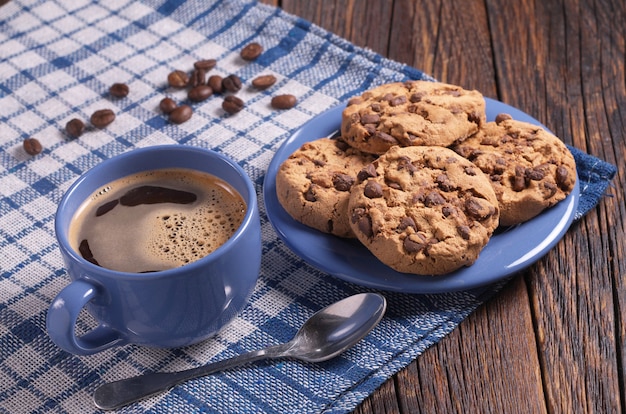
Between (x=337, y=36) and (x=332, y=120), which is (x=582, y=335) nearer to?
(x=332, y=120)

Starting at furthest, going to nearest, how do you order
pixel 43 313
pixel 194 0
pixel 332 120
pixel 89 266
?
pixel 194 0 < pixel 332 120 < pixel 43 313 < pixel 89 266

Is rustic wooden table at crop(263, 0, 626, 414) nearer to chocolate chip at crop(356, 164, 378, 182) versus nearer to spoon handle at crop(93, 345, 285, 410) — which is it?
spoon handle at crop(93, 345, 285, 410)

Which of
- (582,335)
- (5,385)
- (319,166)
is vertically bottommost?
(5,385)

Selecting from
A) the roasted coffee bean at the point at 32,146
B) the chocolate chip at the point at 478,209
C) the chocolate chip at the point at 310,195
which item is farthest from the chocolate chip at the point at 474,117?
the roasted coffee bean at the point at 32,146

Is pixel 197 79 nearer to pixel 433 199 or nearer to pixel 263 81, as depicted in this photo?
pixel 263 81

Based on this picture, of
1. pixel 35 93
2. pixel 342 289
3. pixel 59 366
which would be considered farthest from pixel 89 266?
pixel 35 93

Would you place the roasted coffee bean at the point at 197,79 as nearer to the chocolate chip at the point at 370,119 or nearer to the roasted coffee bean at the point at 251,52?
the roasted coffee bean at the point at 251,52

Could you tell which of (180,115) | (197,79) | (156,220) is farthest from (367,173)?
(197,79)

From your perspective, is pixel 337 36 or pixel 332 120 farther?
pixel 337 36
